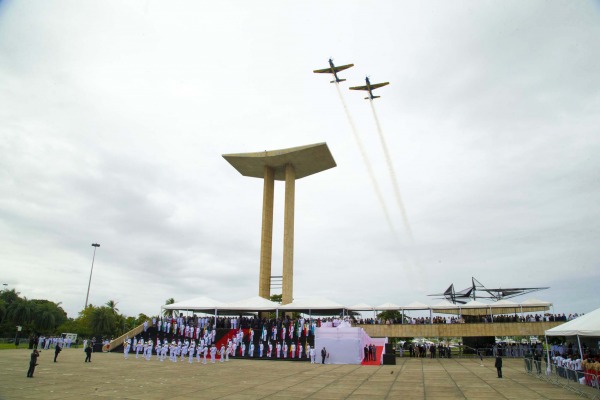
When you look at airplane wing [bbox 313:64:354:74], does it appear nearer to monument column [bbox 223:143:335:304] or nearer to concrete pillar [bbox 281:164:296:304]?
monument column [bbox 223:143:335:304]

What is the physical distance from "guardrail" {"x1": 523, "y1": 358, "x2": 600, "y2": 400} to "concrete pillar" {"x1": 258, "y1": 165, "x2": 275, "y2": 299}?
33758 mm

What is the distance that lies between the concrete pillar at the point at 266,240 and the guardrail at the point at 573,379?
1329 inches

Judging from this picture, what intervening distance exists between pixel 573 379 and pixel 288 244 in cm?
3575

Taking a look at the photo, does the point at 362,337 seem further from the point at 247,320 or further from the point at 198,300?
the point at 198,300

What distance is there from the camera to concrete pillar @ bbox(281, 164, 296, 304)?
Result: 50.0m

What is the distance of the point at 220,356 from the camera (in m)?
32.9

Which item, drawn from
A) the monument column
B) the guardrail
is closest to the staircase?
the monument column

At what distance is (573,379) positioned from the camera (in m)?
18.9

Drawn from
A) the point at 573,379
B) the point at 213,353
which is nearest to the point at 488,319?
the point at 573,379

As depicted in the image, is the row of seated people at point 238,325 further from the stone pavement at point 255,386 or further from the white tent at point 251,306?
the stone pavement at point 255,386

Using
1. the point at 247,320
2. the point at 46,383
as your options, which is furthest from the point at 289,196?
the point at 46,383

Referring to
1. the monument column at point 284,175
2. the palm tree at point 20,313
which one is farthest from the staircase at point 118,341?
the palm tree at point 20,313

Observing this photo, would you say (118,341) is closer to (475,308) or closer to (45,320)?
(45,320)

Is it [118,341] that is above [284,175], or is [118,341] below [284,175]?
below
